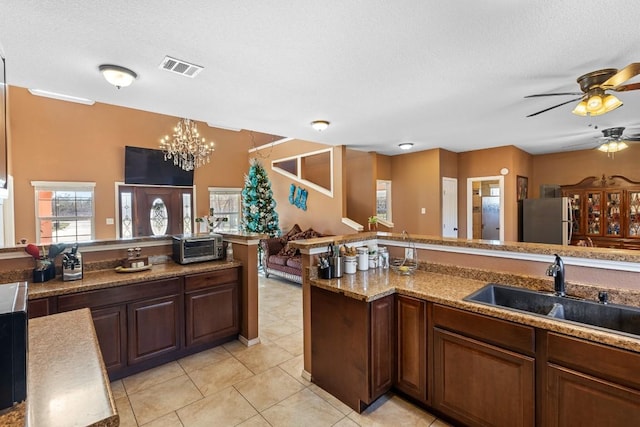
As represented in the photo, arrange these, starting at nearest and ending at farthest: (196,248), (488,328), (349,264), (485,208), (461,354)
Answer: (488,328)
(461,354)
(349,264)
(196,248)
(485,208)

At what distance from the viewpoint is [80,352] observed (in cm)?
121

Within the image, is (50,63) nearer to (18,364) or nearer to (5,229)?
(18,364)

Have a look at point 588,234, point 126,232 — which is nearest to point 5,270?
point 126,232

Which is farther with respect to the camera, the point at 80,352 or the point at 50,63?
the point at 50,63

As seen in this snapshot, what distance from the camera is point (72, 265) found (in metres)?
2.52

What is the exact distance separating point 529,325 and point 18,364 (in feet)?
7.13

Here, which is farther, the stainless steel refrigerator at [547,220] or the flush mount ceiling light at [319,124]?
the stainless steel refrigerator at [547,220]

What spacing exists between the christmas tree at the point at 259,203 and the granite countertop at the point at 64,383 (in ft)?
18.3

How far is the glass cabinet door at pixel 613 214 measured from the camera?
5684 mm

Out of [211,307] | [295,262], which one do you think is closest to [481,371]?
[211,307]

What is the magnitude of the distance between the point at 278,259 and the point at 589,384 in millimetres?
4962

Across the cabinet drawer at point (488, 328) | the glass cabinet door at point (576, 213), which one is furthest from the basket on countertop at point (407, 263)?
the glass cabinet door at point (576, 213)

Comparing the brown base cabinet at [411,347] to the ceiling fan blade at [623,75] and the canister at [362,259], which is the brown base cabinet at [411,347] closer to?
the canister at [362,259]

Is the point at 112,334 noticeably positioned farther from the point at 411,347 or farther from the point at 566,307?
the point at 566,307
